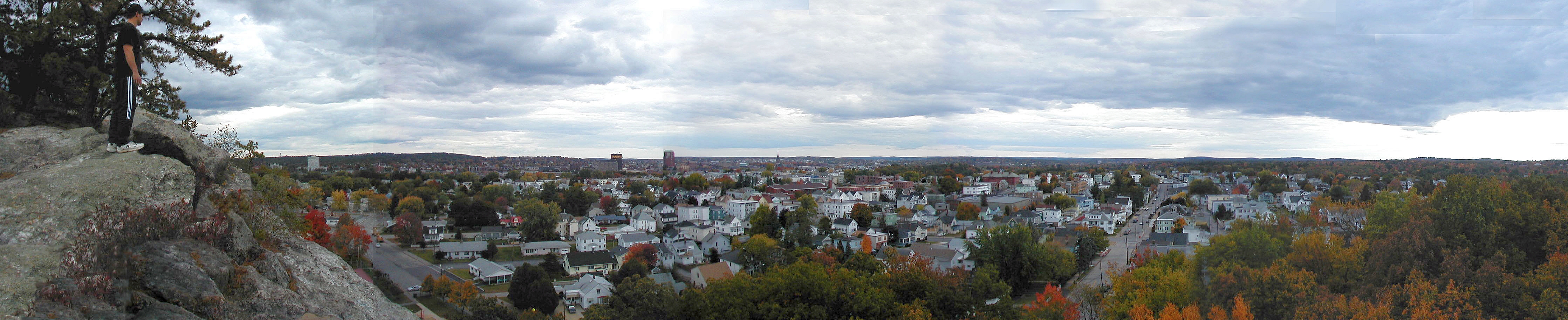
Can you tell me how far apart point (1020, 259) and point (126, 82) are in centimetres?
2536

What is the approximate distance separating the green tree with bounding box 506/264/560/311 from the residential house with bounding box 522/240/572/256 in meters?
10.7

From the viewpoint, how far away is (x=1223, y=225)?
141 ft

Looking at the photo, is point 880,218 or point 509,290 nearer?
point 509,290

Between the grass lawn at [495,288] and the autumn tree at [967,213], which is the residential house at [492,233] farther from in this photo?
the autumn tree at [967,213]

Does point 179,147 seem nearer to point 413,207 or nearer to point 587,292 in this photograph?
point 587,292

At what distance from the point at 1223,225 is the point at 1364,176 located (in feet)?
131

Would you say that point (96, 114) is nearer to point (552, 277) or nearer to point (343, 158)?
point (552, 277)

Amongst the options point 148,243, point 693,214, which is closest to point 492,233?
point 693,214

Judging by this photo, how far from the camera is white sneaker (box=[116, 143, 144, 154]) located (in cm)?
567

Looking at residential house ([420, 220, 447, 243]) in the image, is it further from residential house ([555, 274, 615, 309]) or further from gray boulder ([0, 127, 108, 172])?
gray boulder ([0, 127, 108, 172])

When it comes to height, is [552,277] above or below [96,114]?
below

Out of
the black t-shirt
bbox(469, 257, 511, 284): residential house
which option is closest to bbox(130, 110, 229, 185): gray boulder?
the black t-shirt

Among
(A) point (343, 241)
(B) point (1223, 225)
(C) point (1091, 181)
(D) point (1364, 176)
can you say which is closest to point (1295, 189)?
(D) point (1364, 176)

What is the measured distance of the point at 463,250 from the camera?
32125 mm
